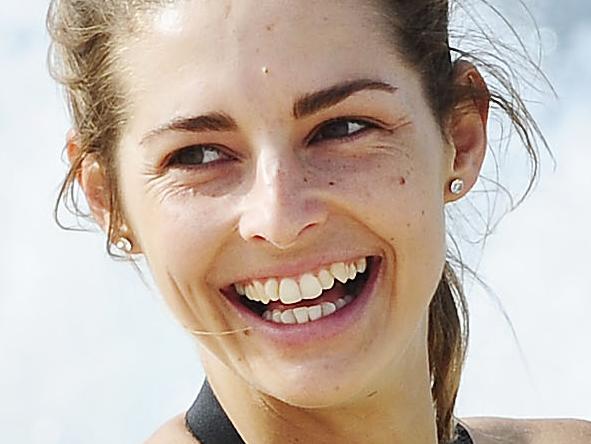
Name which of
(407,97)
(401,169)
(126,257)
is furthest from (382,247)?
(126,257)

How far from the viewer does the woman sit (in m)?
1.68

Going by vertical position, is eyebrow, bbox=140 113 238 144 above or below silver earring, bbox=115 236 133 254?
above

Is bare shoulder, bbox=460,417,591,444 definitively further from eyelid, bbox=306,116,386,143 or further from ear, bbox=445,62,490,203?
eyelid, bbox=306,116,386,143

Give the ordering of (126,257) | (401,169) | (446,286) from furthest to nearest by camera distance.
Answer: (446,286), (126,257), (401,169)

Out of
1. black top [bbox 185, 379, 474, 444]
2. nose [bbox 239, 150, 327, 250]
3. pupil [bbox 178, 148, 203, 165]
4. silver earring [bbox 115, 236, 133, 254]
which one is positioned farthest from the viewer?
black top [bbox 185, 379, 474, 444]

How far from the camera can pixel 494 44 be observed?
2.24 m

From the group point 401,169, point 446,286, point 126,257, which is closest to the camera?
point 401,169

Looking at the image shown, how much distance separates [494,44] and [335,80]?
0.62 meters

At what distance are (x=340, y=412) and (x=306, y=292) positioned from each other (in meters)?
0.36

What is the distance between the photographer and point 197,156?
176cm

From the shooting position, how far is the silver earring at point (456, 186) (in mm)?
2021

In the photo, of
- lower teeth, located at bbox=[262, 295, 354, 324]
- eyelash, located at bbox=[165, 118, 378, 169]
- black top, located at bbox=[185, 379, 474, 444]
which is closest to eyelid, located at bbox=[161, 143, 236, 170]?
eyelash, located at bbox=[165, 118, 378, 169]

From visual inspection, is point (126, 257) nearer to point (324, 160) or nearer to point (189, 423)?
point (189, 423)

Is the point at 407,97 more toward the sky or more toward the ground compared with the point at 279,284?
more toward the sky
